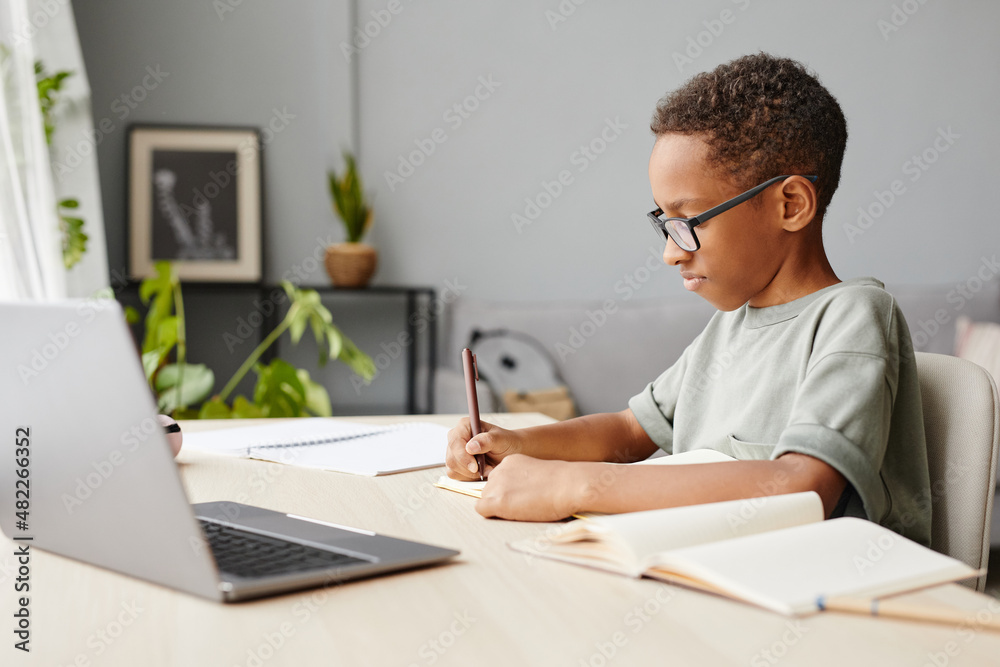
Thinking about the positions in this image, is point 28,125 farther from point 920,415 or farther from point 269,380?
point 920,415

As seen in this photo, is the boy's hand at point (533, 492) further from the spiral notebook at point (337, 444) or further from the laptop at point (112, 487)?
the spiral notebook at point (337, 444)

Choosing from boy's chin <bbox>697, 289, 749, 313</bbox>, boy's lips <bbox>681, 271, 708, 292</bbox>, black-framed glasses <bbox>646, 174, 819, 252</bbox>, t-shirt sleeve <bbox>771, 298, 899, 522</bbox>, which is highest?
black-framed glasses <bbox>646, 174, 819, 252</bbox>

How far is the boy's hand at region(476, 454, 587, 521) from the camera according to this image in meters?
0.71

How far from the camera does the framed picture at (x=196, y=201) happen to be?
309 cm

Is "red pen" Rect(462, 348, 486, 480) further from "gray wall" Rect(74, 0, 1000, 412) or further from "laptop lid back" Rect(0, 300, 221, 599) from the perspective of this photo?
"gray wall" Rect(74, 0, 1000, 412)

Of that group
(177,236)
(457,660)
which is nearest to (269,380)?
(177,236)

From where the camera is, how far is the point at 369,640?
459 millimetres

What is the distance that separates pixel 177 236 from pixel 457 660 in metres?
2.97

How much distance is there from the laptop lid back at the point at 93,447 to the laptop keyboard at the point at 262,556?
0.04m

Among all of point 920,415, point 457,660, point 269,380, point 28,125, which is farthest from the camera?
point 269,380

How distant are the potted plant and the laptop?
244 centimetres

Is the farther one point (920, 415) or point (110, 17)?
point (110, 17)

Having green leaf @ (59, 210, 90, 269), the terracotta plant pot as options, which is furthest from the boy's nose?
the terracotta plant pot

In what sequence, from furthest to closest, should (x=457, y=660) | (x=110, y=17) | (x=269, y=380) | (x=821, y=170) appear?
(x=110, y=17) < (x=269, y=380) < (x=821, y=170) < (x=457, y=660)
